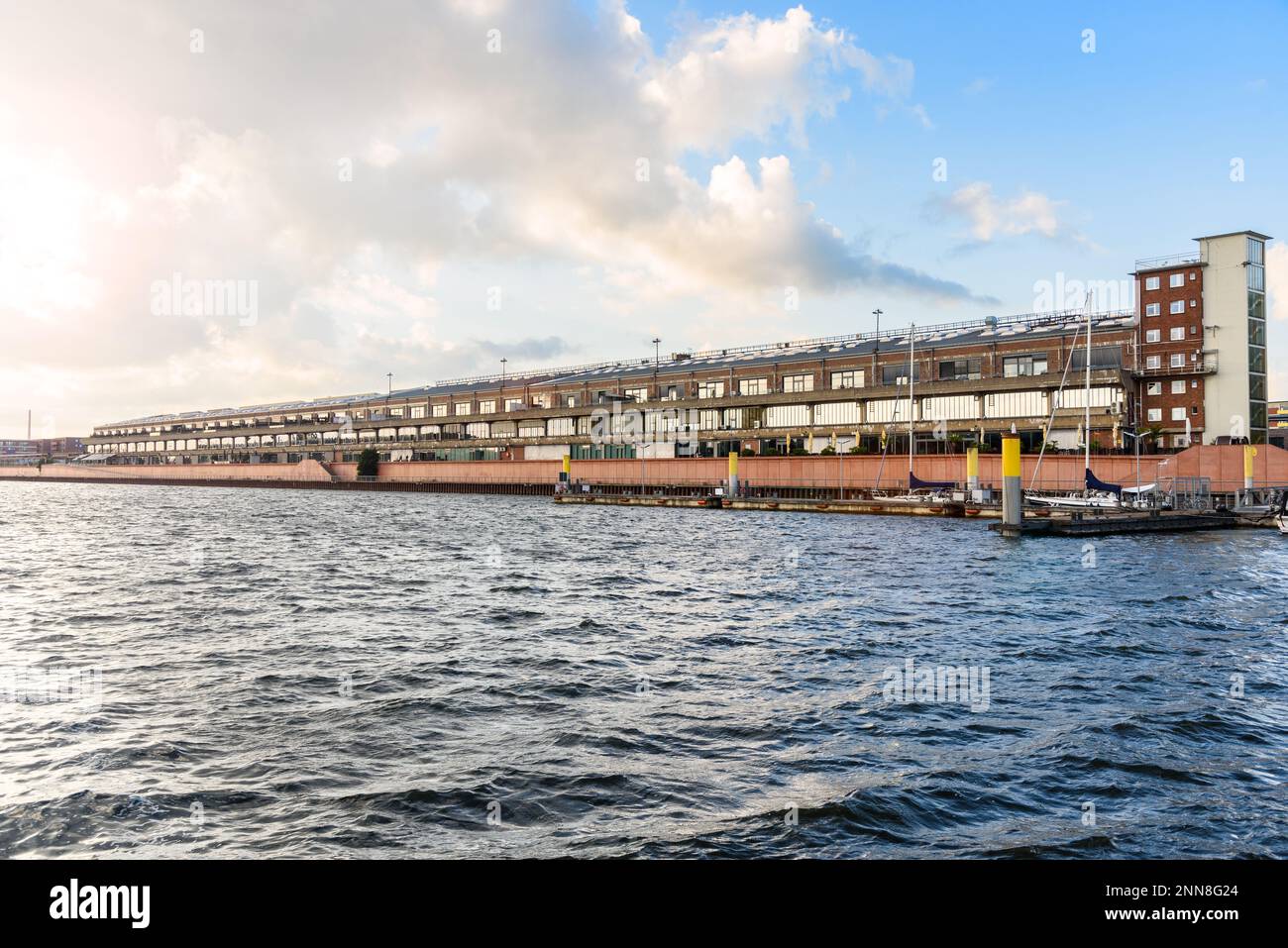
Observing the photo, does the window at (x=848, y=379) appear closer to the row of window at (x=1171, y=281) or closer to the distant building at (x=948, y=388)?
the distant building at (x=948, y=388)

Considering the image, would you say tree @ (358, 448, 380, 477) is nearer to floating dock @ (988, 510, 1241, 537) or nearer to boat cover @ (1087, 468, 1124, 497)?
floating dock @ (988, 510, 1241, 537)

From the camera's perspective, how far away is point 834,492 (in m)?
87.7

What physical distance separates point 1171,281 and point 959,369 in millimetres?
20780

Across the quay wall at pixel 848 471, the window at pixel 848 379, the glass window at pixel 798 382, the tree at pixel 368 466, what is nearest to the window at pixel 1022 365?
the quay wall at pixel 848 471

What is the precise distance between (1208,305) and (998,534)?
47.7 metres

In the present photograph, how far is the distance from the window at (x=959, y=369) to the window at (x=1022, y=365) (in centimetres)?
272

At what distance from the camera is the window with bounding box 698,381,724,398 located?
11338 centimetres

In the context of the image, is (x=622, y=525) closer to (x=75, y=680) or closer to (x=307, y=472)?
(x=75, y=680)

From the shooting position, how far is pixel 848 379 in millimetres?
101062

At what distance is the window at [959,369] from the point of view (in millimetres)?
90938

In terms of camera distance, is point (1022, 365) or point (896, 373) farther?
point (896, 373)

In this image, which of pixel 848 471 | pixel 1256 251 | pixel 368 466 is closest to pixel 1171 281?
pixel 1256 251

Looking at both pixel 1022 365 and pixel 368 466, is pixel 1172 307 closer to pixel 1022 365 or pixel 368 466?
pixel 1022 365

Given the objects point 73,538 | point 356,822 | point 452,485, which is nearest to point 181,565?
point 73,538
